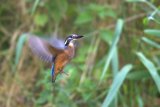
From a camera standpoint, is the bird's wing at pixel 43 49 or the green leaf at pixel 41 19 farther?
the green leaf at pixel 41 19

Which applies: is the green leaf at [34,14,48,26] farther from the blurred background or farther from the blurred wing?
the blurred wing

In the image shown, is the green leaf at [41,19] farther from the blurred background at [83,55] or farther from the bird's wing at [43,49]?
the bird's wing at [43,49]

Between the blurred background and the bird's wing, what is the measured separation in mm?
1271

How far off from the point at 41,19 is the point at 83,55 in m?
0.37

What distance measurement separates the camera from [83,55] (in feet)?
7.48

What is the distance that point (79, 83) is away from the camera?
2.09 m

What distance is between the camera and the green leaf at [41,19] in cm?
246

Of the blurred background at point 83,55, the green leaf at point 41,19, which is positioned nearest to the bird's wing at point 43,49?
the blurred background at point 83,55

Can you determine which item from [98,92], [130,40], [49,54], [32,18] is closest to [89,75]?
[98,92]

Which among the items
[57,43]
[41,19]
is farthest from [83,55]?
[57,43]

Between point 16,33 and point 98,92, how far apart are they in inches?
25.8

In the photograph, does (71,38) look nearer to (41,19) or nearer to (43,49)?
(43,49)

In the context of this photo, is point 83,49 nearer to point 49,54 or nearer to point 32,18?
point 32,18

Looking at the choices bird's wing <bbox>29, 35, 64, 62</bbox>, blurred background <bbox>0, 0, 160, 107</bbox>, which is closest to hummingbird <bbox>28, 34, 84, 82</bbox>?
bird's wing <bbox>29, 35, 64, 62</bbox>
